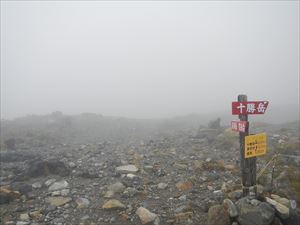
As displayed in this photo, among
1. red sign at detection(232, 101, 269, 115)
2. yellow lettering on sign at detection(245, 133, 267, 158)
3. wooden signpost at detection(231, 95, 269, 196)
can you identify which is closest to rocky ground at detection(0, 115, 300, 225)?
wooden signpost at detection(231, 95, 269, 196)

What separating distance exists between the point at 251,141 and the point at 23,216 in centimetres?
725

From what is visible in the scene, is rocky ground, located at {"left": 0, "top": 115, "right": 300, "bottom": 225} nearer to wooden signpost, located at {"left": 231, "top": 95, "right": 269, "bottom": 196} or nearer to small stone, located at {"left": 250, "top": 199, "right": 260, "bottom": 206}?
small stone, located at {"left": 250, "top": 199, "right": 260, "bottom": 206}

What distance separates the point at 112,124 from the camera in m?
38.3

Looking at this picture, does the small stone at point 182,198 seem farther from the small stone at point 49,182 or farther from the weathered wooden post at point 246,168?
the small stone at point 49,182

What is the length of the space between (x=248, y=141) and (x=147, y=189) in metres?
4.59

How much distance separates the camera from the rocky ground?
8289 mm

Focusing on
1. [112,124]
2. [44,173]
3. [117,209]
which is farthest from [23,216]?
[112,124]

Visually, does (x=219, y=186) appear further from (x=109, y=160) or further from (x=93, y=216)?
(x=109, y=160)

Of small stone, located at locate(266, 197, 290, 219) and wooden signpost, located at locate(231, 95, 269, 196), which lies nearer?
small stone, located at locate(266, 197, 290, 219)

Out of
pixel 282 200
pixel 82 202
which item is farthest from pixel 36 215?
pixel 282 200

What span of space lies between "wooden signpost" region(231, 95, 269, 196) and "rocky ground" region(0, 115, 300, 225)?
0.54 m

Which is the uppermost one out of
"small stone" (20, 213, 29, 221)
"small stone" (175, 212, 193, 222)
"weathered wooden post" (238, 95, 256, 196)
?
"weathered wooden post" (238, 95, 256, 196)

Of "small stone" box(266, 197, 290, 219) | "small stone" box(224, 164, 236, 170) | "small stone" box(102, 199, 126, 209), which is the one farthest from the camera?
"small stone" box(224, 164, 236, 170)

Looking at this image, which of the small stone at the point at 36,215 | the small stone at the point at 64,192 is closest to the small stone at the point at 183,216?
the small stone at the point at 36,215
